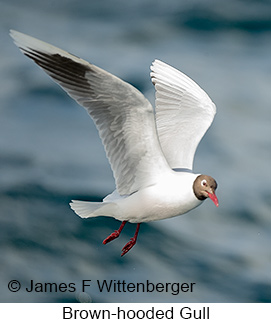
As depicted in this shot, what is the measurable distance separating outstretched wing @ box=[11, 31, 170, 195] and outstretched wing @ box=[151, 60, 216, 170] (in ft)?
Result: 2.42

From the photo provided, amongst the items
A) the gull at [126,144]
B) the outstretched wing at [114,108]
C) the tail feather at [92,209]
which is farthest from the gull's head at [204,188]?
the tail feather at [92,209]

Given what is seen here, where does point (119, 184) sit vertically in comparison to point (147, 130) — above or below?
below

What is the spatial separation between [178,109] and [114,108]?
1.31 m

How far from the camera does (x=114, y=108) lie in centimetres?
500

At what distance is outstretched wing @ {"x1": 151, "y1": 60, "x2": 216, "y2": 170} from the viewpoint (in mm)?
5988

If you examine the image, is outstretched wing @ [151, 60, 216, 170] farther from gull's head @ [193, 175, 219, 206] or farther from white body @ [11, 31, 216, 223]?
gull's head @ [193, 175, 219, 206]

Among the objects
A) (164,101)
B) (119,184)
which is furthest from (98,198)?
(119,184)

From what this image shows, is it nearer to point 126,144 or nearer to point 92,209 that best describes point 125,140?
point 126,144

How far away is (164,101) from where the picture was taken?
246 inches

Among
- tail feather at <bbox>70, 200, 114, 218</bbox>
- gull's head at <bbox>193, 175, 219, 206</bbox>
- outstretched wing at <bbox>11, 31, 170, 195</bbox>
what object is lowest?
tail feather at <bbox>70, 200, 114, 218</bbox>

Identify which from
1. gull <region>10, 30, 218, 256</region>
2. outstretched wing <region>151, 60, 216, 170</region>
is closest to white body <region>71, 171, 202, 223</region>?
gull <region>10, 30, 218, 256</region>

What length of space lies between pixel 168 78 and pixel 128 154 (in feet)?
4.35
